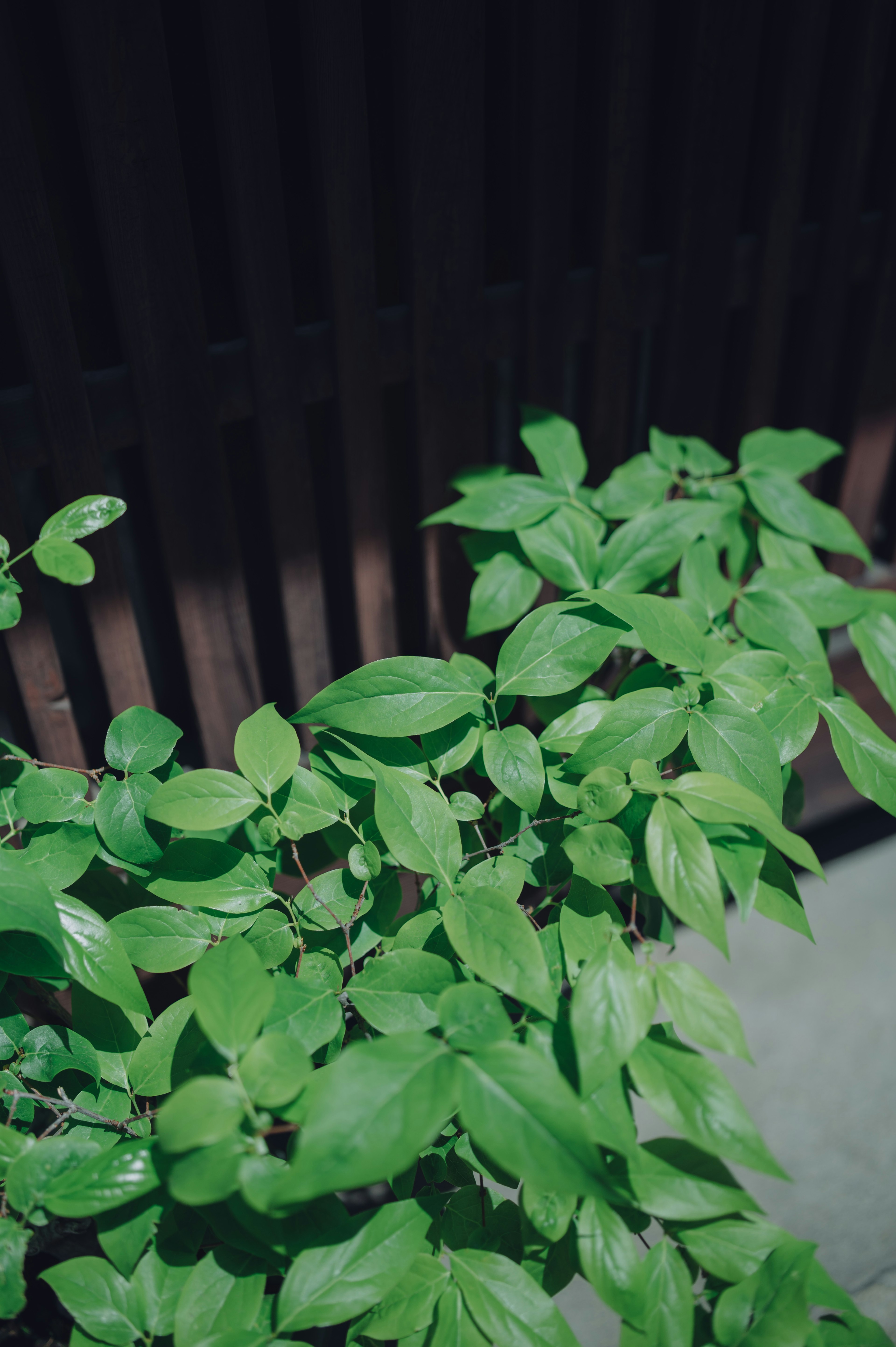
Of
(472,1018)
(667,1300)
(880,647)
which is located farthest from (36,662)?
(880,647)

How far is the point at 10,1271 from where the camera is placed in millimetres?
981

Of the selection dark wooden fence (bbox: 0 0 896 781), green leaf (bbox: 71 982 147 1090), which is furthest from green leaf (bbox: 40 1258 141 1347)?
dark wooden fence (bbox: 0 0 896 781)

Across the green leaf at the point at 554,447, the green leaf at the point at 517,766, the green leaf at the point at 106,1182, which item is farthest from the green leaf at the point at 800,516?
the green leaf at the point at 106,1182

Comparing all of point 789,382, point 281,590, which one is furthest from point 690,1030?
point 789,382

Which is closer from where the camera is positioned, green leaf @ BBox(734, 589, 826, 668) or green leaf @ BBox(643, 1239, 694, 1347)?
green leaf @ BBox(643, 1239, 694, 1347)

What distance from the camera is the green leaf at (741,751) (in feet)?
3.71

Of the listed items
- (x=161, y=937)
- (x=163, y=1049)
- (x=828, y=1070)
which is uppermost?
(x=161, y=937)

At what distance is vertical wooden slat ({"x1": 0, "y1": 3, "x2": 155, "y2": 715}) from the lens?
4.09ft

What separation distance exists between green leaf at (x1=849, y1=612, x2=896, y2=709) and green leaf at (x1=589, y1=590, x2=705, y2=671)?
15.4 inches

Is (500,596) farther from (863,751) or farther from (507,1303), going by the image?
(507,1303)

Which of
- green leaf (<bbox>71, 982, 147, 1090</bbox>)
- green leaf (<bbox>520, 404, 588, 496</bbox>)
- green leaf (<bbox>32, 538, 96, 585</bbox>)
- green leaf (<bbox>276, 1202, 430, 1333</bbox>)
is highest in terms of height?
green leaf (<bbox>32, 538, 96, 585</bbox>)

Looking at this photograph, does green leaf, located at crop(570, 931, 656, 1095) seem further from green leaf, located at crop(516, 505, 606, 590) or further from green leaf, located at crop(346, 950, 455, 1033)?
green leaf, located at crop(516, 505, 606, 590)

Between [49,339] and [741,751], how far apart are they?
3.95 ft

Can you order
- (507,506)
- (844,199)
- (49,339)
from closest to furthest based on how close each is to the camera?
(49,339), (507,506), (844,199)
